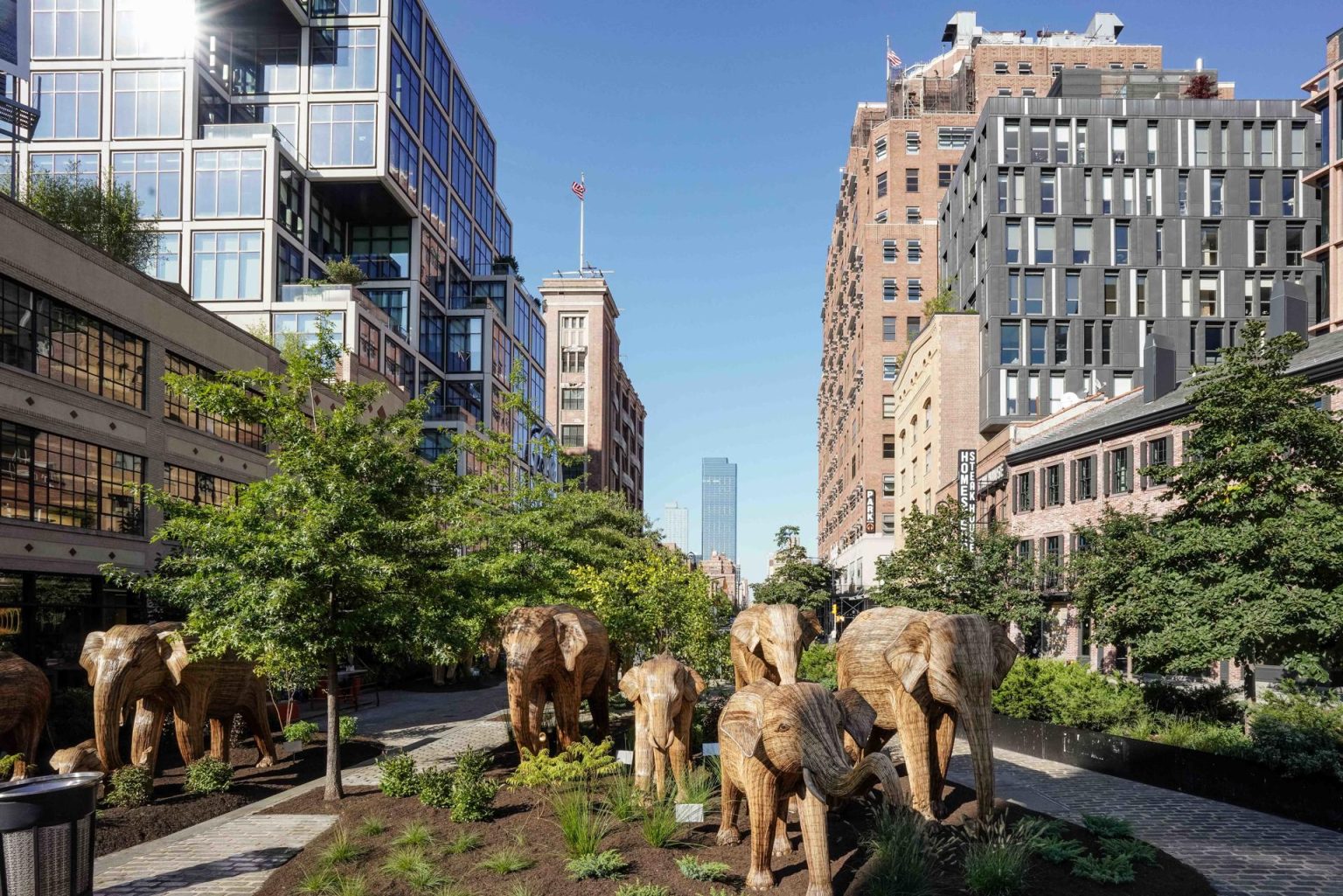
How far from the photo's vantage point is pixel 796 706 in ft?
31.8

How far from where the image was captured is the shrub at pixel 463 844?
1194cm

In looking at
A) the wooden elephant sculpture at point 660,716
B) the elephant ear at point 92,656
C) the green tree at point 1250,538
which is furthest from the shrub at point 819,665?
the elephant ear at point 92,656

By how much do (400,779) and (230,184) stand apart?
140 ft

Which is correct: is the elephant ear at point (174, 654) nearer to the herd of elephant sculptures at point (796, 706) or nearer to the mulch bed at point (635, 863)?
the mulch bed at point (635, 863)

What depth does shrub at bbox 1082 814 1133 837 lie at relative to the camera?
12.4 m

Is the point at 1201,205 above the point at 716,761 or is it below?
above

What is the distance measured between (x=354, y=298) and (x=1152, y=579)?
3975 centimetres

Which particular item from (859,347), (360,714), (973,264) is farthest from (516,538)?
(859,347)

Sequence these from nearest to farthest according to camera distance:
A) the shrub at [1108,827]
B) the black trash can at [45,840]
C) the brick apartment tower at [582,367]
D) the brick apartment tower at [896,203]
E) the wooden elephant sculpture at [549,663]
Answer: the black trash can at [45,840], the shrub at [1108,827], the wooden elephant sculpture at [549,663], the brick apartment tower at [896,203], the brick apartment tower at [582,367]

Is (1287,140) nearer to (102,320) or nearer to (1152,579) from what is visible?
(1152,579)

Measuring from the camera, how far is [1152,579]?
69.4ft

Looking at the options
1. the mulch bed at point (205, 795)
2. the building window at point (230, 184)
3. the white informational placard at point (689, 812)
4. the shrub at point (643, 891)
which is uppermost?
the building window at point (230, 184)

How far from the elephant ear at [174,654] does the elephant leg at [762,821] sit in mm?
10690

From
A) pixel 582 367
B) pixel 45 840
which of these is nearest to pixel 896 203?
pixel 582 367
